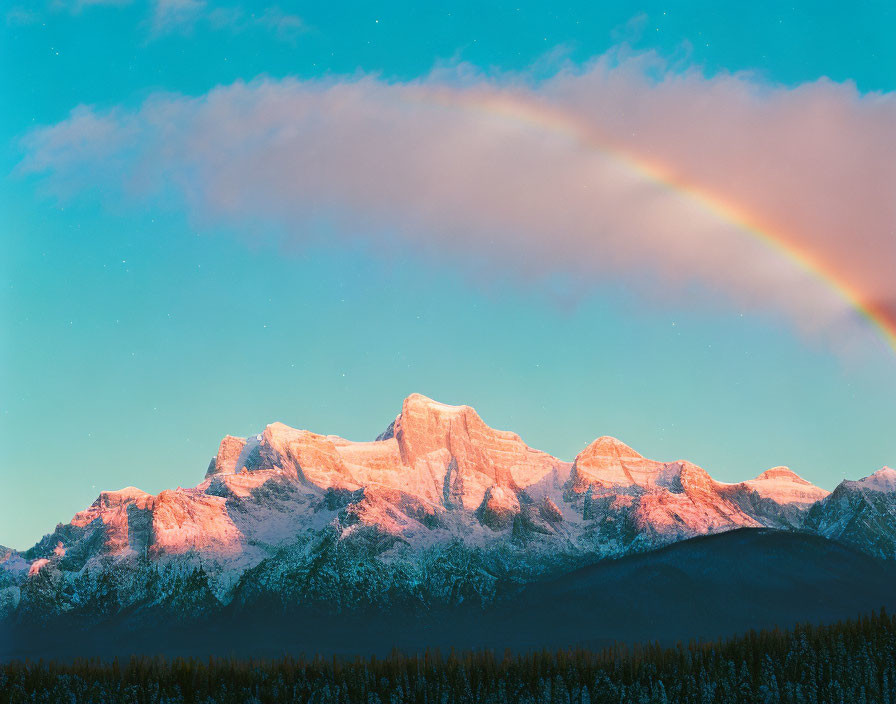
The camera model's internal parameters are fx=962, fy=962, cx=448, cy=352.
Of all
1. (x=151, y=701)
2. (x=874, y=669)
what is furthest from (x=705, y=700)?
(x=151, y=701)

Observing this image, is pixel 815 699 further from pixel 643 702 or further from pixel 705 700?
pixel 643 702

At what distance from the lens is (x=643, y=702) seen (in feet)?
656

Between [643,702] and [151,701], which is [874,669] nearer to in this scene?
[643,702]

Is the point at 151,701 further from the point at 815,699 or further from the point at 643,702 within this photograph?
the point at 815,699

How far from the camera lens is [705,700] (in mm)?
196125

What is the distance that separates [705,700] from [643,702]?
495 inches

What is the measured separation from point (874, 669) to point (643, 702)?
47643 mm

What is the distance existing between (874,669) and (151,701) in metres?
149

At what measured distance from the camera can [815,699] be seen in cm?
19375

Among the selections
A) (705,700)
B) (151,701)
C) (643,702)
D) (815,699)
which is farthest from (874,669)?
(151,701)

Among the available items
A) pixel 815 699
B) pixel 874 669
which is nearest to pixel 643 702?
pixel 815 699

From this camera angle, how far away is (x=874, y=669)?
198 meters

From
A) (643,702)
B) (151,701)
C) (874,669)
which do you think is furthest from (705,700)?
(151,701)
